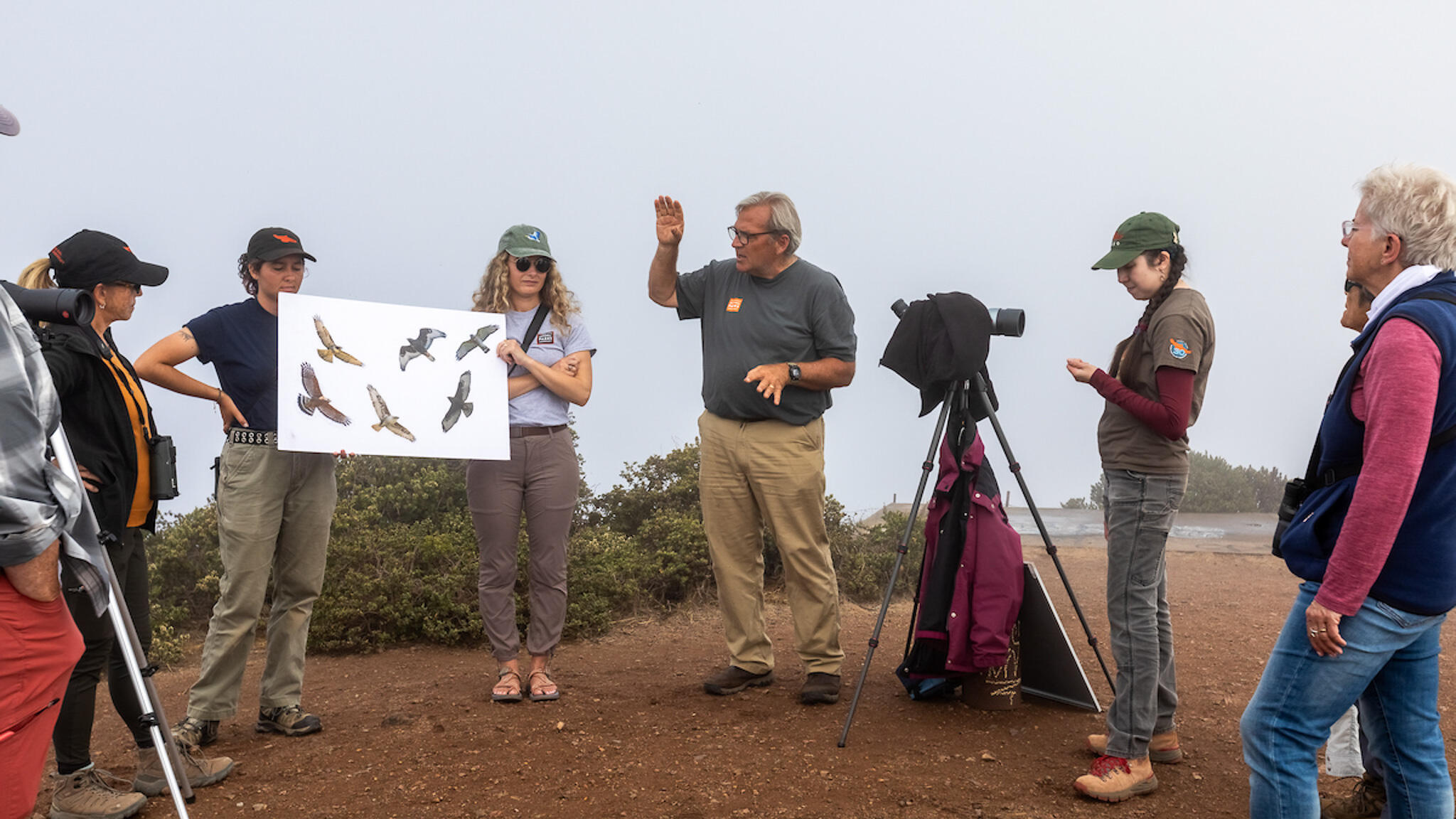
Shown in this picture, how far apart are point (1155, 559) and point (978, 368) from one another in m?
1.34

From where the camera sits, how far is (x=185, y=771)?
14.2ft

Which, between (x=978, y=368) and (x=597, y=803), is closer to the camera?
(x=597, y=803)

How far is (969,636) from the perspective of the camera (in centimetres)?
511

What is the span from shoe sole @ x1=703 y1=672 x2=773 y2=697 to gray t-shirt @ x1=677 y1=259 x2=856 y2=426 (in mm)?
1549

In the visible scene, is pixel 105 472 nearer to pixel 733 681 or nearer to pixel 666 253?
pixel 666 253

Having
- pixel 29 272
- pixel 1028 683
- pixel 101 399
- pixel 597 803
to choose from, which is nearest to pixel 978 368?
pixel 1028 683

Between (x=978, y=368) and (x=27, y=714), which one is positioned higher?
(x=978, y=368)

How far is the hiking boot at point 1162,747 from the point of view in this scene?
4680 millimetres

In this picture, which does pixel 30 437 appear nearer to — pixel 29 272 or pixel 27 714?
pixel 27 714

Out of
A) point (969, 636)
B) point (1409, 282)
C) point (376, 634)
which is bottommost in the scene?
point (376, 634)

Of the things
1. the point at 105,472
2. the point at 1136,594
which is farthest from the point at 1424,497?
the point at 105,472

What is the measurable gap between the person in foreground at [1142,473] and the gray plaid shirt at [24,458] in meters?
3.68

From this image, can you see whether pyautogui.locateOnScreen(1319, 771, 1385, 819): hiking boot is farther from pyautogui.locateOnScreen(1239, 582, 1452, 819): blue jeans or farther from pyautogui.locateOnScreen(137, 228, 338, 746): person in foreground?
pyautogui.locateOnScreen(137, 228, 338, 746): person in foreground

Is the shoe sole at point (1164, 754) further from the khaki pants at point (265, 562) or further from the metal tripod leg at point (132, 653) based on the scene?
the khaki pants at point (265, 562)
